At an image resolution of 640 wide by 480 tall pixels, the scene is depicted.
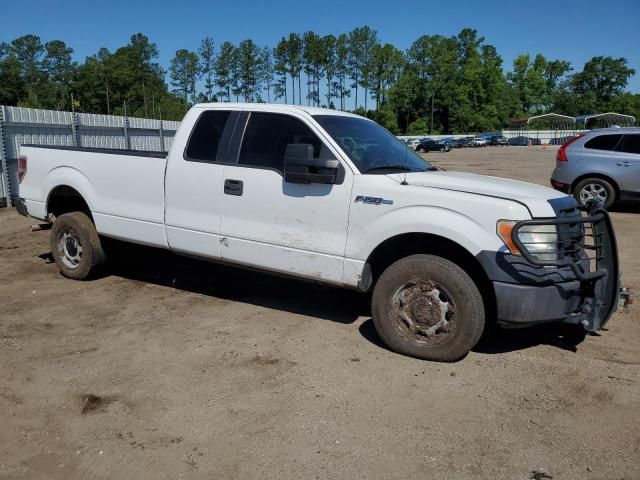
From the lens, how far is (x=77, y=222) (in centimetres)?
644

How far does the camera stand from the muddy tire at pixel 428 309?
168 inches

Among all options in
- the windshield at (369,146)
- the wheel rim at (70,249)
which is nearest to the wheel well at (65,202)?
the wheel rim at (70,249)

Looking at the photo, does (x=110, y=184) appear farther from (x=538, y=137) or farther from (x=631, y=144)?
(x=538, y=137)

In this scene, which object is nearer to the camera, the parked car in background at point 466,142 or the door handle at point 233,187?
the door handle at point 233,187

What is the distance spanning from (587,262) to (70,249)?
5402 mm

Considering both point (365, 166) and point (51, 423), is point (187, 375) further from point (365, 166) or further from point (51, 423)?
point (365, 166)

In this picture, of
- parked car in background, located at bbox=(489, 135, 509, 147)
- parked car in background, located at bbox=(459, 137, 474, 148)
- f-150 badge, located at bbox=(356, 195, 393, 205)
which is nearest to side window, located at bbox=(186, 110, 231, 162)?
f-150 badge, located at bbox=(356, 195, 393, 205)

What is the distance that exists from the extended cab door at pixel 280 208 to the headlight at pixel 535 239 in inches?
49.7

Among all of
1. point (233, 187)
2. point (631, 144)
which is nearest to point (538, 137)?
point (631, 144)

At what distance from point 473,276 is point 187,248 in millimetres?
2692

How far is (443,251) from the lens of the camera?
15.2 feet

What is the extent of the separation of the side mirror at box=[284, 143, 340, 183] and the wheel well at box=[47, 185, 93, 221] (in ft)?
9.63

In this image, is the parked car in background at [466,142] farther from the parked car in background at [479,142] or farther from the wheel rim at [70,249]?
the wheel rim at [70,249]

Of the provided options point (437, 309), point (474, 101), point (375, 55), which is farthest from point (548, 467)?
point (375, 55)
